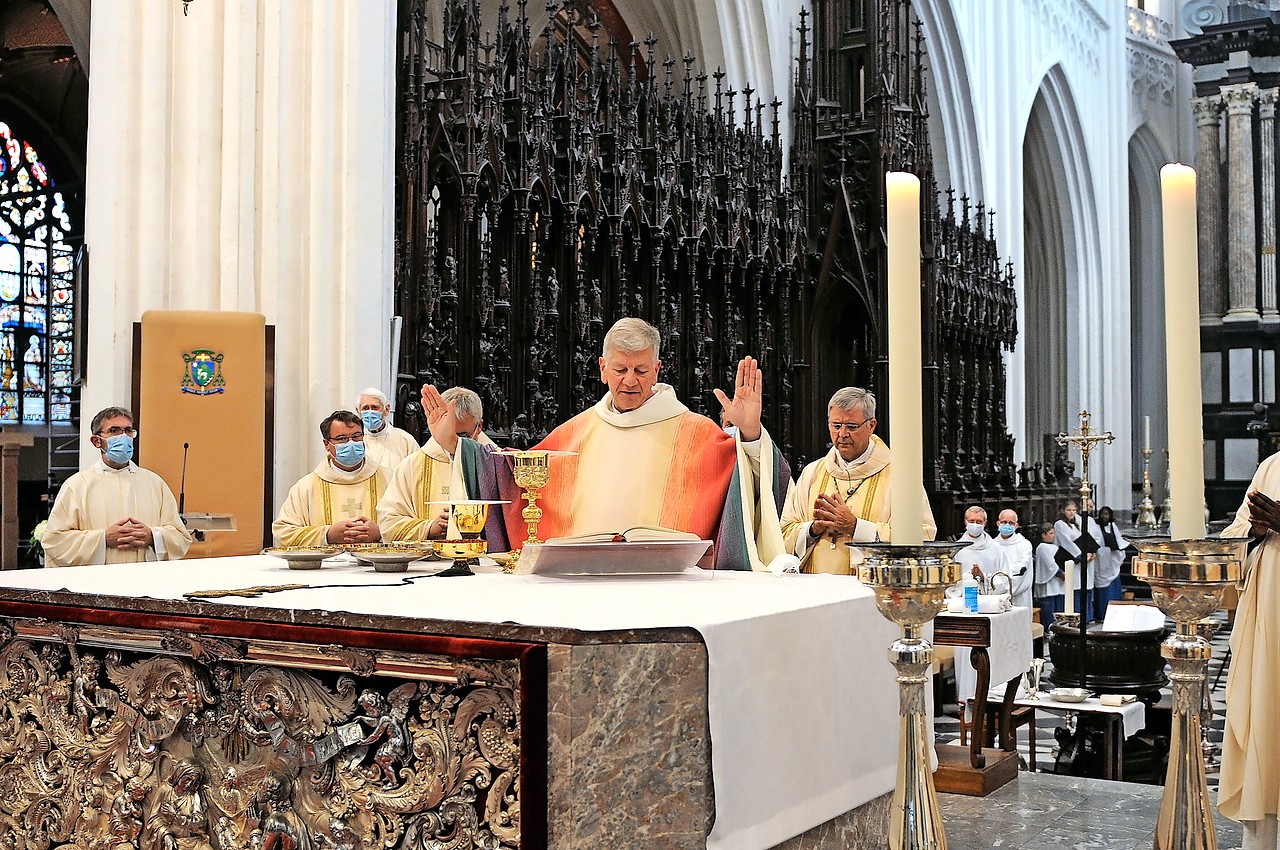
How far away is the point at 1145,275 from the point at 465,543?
88.5ft

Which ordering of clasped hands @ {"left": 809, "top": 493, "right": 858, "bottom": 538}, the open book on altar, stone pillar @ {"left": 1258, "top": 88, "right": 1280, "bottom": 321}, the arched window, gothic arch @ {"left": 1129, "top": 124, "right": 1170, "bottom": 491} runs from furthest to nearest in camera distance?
gothic arch @ {"left": 1129, "top": 124, "right": 1170, "bottom": 491} → stone pillar @ {"left": 1258, "top": 88, "right": 1280, "bottom": 321} → the arched window → clasped hands @ {"left": 809, "top": 493, "right": 858, "bottom": 538} → the open book on altar

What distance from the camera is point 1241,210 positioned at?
2425 cm

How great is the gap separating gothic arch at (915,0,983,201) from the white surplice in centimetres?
1336

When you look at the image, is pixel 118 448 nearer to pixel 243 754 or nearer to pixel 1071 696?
pixel 243 754

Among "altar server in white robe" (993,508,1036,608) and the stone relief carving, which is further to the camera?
"altar server in white robe" (993,508,1036,608)

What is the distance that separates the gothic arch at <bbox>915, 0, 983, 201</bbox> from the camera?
1739 cm

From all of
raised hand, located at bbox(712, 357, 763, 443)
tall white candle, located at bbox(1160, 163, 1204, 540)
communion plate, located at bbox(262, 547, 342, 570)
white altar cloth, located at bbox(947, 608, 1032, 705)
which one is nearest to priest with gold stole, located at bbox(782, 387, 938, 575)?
white altar cloth, located at bbox(947, 608, 1032, 705)

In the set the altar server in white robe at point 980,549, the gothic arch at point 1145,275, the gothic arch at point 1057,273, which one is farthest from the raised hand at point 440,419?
the gothic arch at point 1145,275

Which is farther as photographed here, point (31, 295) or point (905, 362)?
point (31, 295)

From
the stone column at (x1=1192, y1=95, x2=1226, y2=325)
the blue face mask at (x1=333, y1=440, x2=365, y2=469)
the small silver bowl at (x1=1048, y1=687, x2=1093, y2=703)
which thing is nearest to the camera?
the blue face mask at (x1=333, y1=440, x2=365, y2=469)

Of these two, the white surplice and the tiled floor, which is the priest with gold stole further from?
the white surplice

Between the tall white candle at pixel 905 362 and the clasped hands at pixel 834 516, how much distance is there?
319cm

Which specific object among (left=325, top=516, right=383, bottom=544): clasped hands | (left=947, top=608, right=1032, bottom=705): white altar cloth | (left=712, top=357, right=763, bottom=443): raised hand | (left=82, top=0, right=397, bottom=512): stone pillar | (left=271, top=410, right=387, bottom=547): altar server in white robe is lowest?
(left=947, top=608, right=1032, bottom=705): white altar cloth

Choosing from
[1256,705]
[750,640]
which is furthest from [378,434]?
[750,640]
